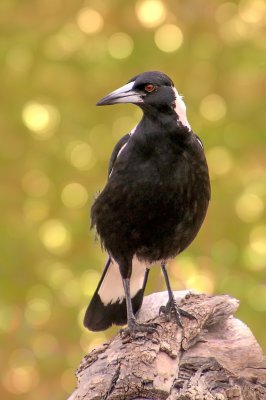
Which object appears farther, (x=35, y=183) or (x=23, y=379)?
(x=35, y=183)

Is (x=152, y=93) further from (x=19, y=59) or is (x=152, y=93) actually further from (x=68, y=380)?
(x=19, y=59)

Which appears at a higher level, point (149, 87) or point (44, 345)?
point (44, 345)

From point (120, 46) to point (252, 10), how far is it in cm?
98

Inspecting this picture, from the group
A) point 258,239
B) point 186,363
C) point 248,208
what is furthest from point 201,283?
point 186,363

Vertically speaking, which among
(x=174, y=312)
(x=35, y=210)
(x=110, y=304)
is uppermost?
(x=35, y=210)

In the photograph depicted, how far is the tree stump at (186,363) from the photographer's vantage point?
382 centimetres

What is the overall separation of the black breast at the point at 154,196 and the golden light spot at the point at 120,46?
303cm

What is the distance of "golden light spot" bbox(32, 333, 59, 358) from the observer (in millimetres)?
7117

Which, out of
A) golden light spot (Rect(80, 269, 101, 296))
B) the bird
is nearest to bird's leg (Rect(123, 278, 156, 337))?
the bird

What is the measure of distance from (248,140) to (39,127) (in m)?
1.41

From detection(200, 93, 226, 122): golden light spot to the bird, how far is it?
2808 millimetres

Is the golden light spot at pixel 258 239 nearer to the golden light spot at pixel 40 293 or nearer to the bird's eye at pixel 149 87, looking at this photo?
the golden light spot at pixel 40 293

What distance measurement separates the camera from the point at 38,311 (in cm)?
710

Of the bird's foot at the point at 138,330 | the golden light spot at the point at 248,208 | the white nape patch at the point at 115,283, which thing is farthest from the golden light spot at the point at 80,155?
Result: the bird's foot at the point at 138,330
